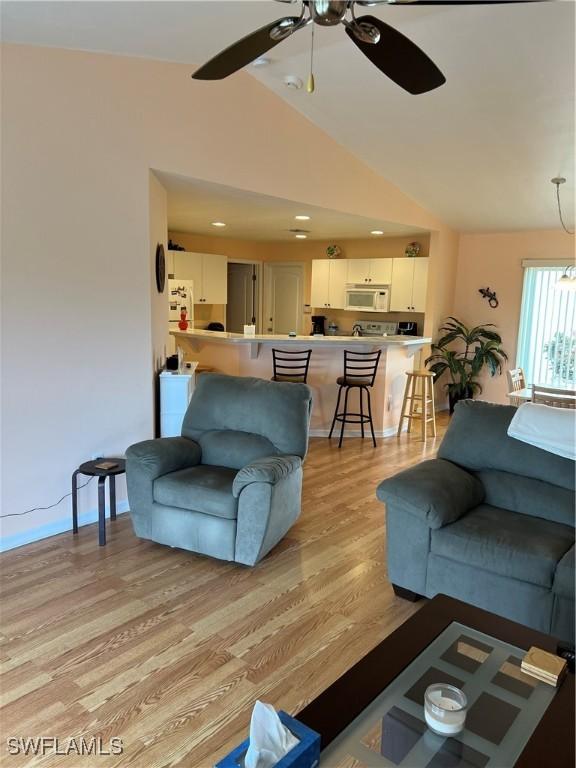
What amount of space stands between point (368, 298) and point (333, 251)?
1.03 meters

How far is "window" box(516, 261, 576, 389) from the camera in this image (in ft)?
21.6

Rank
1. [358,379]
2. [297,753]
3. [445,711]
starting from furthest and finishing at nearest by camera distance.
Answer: [358,379] → [445,711] → [297,753]

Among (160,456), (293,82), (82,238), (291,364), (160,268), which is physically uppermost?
(293,82)

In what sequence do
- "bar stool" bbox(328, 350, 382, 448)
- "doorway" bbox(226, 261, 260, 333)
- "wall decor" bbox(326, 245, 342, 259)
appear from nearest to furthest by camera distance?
"bar stool" bbox(328, 350, 382, 448), "wall decor" bbox(326, 245, 342, 259), "doorway" bbox(226, 261, 260, 333)

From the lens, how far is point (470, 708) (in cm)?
151

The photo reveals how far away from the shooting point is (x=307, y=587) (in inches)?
113

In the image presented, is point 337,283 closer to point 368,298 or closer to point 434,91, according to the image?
point 368,298

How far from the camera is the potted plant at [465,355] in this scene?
23.1ft

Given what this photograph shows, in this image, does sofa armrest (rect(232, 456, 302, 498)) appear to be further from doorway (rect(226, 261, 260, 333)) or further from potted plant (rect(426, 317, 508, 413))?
doorway (rect(226, 261, 260, 333))

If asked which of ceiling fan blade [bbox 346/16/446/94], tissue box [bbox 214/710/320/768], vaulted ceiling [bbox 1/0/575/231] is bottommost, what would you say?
tissue box [bbox 214/710/320/768]

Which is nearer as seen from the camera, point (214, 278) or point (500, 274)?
point (500, 274)

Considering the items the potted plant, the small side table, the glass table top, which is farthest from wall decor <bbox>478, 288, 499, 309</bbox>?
the glass table top

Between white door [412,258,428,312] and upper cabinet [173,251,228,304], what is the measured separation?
9.14 ft

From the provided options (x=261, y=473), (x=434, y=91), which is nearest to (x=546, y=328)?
(x=434, y=91)
